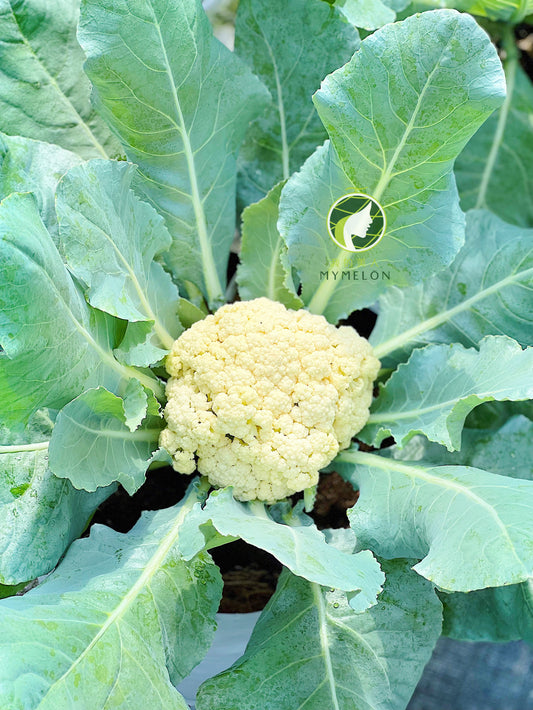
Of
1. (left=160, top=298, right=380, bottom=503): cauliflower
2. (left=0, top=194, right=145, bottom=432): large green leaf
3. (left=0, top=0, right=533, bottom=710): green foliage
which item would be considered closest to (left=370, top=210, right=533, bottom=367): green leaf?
(left=0, top=0, right=533, bottom=710): green foliage

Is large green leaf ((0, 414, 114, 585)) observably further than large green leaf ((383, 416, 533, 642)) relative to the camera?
No

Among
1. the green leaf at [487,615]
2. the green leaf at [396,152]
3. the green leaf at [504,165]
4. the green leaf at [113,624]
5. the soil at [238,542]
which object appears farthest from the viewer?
the green leaf at [504,165]

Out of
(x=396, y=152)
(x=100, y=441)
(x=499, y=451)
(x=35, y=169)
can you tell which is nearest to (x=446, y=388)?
(x=499, y=451)

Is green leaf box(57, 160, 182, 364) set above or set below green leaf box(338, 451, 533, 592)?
above

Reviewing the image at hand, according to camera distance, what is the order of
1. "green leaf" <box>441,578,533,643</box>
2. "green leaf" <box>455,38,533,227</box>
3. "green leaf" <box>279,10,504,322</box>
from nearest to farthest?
1. "green leaf" <box>279,10,504,322</box>
2. "green leaf" <box>441,578,533,643</box>
3. "green leaf" <box>455,38,533,227</box>

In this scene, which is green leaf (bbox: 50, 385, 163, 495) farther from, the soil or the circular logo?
the circular logo

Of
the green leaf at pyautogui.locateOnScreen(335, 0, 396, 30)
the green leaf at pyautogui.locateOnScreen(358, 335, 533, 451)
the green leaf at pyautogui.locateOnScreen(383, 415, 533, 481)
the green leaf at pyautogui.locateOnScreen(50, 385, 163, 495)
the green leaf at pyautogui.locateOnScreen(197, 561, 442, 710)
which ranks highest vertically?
the green leaf at pyautogui.locateOnScreen(335, 0, 396, 30)

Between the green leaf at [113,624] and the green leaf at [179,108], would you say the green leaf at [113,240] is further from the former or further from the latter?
the green leaf at [113,624]

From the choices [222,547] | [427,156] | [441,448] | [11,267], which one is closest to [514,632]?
[441,448]

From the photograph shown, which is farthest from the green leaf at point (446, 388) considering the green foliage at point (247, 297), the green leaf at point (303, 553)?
the green leaf at point (303, 553)
